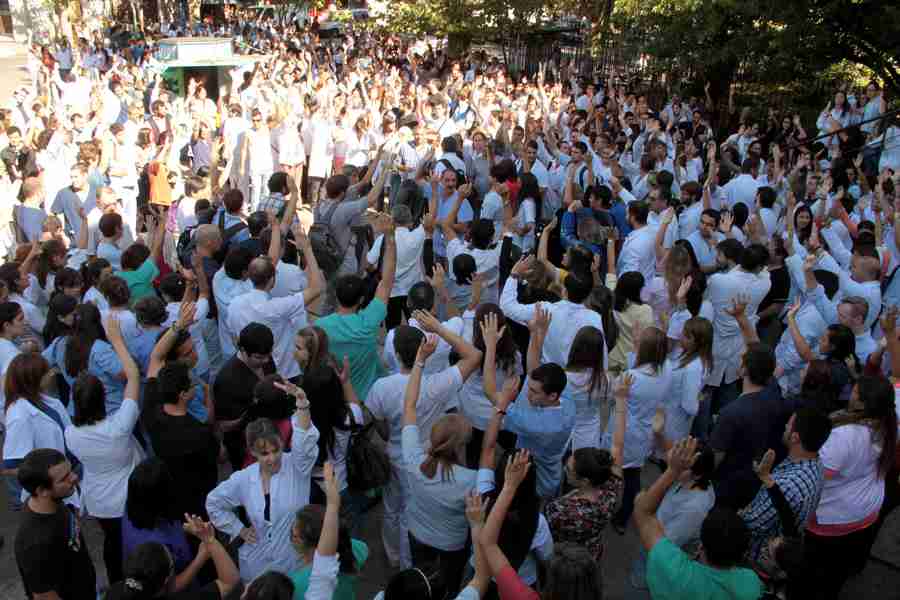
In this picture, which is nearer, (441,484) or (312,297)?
(441,484)

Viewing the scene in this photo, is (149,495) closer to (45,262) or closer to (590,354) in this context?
(590,354)

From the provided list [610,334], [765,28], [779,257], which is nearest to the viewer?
[610,334]

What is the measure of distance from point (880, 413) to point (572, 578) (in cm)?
214

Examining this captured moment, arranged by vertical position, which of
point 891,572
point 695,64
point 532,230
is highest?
point 695,64

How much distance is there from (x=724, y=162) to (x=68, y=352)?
25.4 feet

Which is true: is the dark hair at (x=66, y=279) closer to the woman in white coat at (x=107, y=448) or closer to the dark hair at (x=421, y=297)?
the woman in white coat at (x=107, y=448)

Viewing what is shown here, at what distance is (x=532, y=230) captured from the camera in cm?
818

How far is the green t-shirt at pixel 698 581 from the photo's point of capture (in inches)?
118

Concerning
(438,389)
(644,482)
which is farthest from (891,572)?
(438,389)

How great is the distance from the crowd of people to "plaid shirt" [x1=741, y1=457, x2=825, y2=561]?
0.04 ft

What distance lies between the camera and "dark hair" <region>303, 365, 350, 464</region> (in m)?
4.16

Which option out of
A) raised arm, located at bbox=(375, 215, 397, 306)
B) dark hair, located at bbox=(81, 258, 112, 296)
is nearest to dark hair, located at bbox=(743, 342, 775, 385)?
raised arm, located at bbox=(375, 215, 397, 306)

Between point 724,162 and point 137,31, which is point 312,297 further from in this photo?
point 137,31

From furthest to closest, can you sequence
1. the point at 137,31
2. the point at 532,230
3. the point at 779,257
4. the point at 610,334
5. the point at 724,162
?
1. the point at 137,31
2. the point at 724,162
3. the point at 532,230
4. the point at 779,257
5. the point at 610,334
